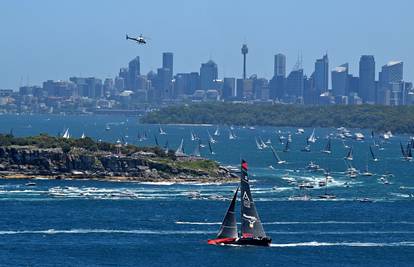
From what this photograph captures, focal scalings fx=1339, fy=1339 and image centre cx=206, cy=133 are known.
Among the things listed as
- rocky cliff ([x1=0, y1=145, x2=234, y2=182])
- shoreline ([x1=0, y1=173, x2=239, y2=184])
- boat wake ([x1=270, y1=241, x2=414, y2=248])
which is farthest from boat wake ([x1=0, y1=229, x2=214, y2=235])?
rocky cliff ([x1=0, y1=145, x2=234, y2=182])

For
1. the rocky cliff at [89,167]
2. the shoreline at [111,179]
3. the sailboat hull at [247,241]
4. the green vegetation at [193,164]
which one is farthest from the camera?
the green vegetation at [193,164]

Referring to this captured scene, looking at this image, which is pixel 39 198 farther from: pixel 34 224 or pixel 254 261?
pixel 254 261

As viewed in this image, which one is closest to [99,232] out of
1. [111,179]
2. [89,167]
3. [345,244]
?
[345,244]

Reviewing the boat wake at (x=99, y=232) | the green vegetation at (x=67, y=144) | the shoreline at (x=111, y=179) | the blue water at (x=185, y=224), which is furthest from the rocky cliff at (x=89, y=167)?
the boat wake at (x=99, y=232)

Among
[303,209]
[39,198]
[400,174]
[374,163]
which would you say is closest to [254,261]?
[303,209]

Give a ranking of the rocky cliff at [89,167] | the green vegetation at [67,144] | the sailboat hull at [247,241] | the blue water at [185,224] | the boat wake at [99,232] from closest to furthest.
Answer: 1. the blue water at [185,224]
2. the sailboat hull at [247,241]
3. the boat wake at [99,232]
4. the rocky cliff at [89,167]
5. the green vegetation at [67,144]

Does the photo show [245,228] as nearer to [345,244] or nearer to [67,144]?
[345,244]

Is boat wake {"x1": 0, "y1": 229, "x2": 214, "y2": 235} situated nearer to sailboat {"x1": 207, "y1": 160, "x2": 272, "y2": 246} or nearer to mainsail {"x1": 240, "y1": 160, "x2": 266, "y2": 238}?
sailboat {"x1": 207, "y1": 160, "x2": 272, "y2": 246}

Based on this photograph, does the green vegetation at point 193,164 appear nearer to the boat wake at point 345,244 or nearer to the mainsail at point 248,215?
the boat wake at point 345,244
